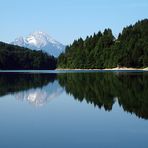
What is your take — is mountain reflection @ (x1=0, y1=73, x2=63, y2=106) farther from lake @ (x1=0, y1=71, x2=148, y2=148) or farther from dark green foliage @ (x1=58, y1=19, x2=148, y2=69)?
dark green foliage @ (x1=58, y1=19, x2=148, y2=69)

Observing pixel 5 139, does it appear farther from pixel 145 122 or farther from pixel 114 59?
pixel 114 59

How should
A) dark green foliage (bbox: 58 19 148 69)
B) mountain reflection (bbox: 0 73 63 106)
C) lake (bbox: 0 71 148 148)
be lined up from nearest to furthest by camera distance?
lake (bbox: 0 71 148 148), mountain reflection (bbox: 0 73 63 106), dark green foliage (bbox: 58 19 148 69)

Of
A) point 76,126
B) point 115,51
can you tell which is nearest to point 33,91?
point 76,126

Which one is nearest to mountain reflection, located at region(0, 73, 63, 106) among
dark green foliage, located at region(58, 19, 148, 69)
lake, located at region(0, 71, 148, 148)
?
lake, located at region(0, 71, 148, 148)

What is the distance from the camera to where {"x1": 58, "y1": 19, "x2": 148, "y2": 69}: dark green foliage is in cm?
15675

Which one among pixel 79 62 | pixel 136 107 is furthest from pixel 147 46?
pixel 136 107

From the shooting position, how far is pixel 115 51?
559ft

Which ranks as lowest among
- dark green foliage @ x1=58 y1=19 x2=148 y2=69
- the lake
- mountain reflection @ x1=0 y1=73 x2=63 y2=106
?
mountain reflection @ x1=0 y1=73 x2=63 y2=106

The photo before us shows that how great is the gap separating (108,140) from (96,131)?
1906 millimetres

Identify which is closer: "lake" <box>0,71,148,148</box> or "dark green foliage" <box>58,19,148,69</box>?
"lake" <box>0,71,148,148</box>

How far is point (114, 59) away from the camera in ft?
542

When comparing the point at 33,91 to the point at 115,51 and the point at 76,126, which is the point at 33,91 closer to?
the point at 76,126

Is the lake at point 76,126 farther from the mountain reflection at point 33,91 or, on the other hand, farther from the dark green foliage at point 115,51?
the dark green foliage at point 115,51

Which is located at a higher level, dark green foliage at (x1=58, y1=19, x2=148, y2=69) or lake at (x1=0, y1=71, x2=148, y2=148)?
dark green foliage at (x1=58, y1=19, x2=148, y2=69)
